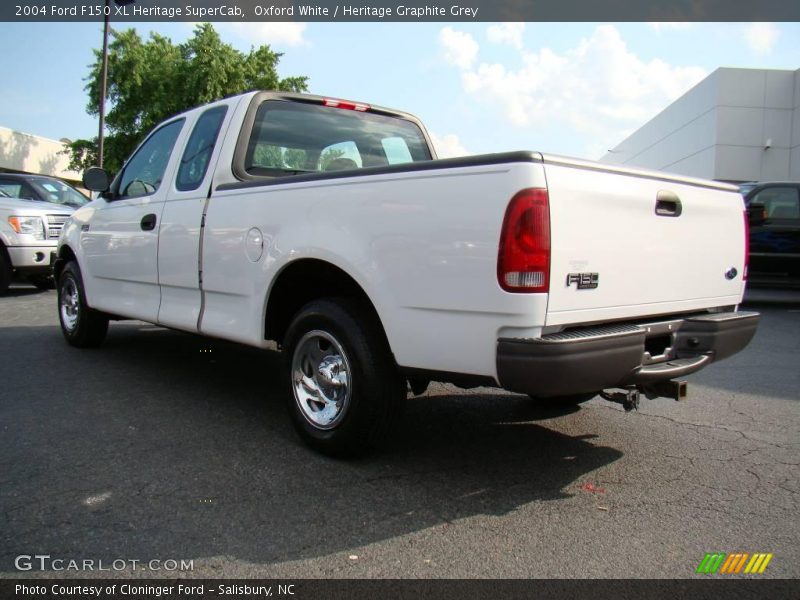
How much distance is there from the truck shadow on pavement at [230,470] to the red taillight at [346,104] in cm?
215

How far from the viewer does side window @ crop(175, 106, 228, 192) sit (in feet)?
14.9

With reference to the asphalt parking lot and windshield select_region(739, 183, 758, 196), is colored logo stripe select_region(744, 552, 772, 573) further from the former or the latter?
windshield select_region(739, 183, 758, 196)

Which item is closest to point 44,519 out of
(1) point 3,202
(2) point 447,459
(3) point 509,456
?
(2) point 447,459

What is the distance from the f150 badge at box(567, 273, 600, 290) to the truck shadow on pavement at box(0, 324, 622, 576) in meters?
1.03

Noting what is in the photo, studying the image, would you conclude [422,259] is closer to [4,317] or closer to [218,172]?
[218,172]

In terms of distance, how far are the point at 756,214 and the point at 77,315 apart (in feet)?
31.8

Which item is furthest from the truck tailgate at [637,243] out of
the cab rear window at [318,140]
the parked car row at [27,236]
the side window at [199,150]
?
the parked car row at [27,236]

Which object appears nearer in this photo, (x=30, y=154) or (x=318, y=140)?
(x=318, y=140)

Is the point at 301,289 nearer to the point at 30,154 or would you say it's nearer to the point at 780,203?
the point at 780,203

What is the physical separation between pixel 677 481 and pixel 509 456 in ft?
2.82

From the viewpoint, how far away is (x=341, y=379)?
3.45 meters

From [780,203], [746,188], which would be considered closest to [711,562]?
[780,203]

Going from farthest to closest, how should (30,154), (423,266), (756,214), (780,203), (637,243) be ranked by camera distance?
(30,154) → (780,203) → (756,214) → (637,243) → (423,266)

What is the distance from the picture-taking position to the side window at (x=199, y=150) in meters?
4.54
